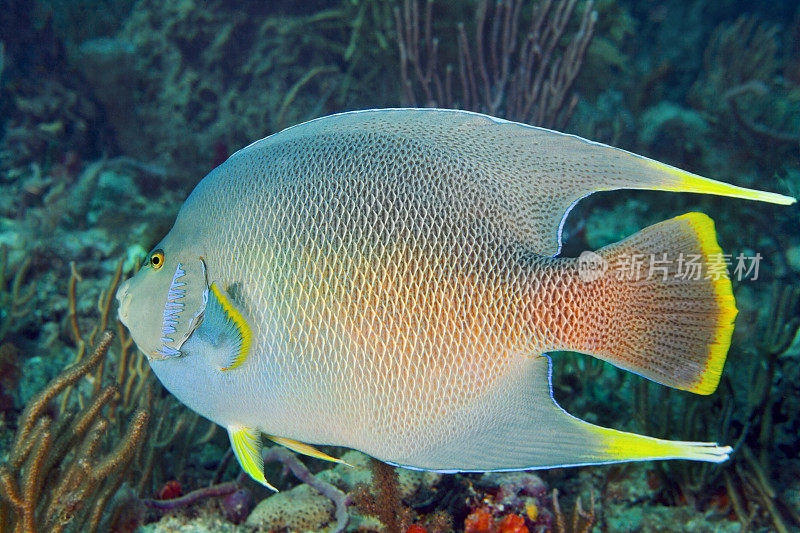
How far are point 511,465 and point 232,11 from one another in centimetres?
796

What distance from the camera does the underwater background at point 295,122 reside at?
2.05 metres

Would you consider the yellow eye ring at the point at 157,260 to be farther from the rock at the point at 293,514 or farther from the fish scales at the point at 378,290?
the rock at the point at 293,514

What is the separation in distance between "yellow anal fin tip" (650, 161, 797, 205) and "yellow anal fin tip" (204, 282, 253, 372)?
121 centimetres

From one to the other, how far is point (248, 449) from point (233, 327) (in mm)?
398

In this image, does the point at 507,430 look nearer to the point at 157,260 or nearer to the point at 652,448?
the point at 652,448

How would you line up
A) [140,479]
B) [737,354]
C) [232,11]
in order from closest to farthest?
[140,479] → [737,354] → [232,11]

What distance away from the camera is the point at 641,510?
2.58 meters

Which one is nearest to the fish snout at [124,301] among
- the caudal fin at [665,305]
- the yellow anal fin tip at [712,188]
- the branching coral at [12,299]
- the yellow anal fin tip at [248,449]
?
the yellow anal fin tip at [248,449]

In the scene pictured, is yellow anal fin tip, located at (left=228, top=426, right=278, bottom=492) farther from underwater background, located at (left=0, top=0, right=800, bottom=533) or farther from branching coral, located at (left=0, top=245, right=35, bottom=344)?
branching coral, located at (left=0, top=245, right=35, bottom=344)

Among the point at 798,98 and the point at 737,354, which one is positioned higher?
the point at 798,98

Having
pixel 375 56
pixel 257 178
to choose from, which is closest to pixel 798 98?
pixel 375 56

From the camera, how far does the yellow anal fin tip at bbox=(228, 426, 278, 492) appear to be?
4.96ft

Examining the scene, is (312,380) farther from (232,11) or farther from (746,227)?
(232,11)

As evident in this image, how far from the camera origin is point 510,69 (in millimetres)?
5359
